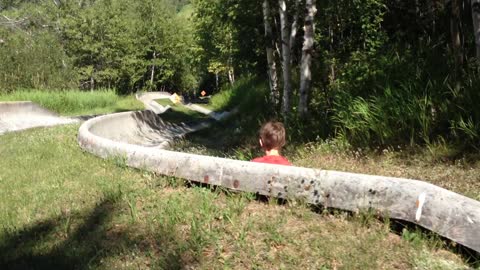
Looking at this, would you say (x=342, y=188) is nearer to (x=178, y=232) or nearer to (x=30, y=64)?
(x=178, y=232)

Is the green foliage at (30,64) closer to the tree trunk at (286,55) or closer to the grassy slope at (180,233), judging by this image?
the tree trunk at (286,55)

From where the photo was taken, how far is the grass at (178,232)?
11.8ft

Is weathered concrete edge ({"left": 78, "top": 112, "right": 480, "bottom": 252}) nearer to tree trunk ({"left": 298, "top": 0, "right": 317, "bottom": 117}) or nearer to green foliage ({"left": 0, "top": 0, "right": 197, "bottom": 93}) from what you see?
tree trunk ({"left": 298, "top": 0, "right": 317, "bottom": 117})

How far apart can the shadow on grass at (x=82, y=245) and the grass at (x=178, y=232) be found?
0.01 m

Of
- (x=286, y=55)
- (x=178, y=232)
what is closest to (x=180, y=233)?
(x=178, y=232)

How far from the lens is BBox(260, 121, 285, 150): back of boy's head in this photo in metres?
5.22

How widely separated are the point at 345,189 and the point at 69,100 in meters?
24.0

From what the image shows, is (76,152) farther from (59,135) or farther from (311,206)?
(311,206)

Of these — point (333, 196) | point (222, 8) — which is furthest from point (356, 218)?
point (222, 8)

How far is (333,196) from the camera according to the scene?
424 cm

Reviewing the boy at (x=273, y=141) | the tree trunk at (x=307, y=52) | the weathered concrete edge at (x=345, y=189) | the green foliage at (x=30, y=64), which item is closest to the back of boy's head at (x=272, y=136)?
the boy at (x=273, y=141)

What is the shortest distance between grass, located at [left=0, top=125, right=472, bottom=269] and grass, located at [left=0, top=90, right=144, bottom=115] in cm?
1886

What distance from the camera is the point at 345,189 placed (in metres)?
4.18

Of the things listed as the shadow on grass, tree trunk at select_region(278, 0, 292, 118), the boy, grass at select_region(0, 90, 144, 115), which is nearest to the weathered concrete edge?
the boy
